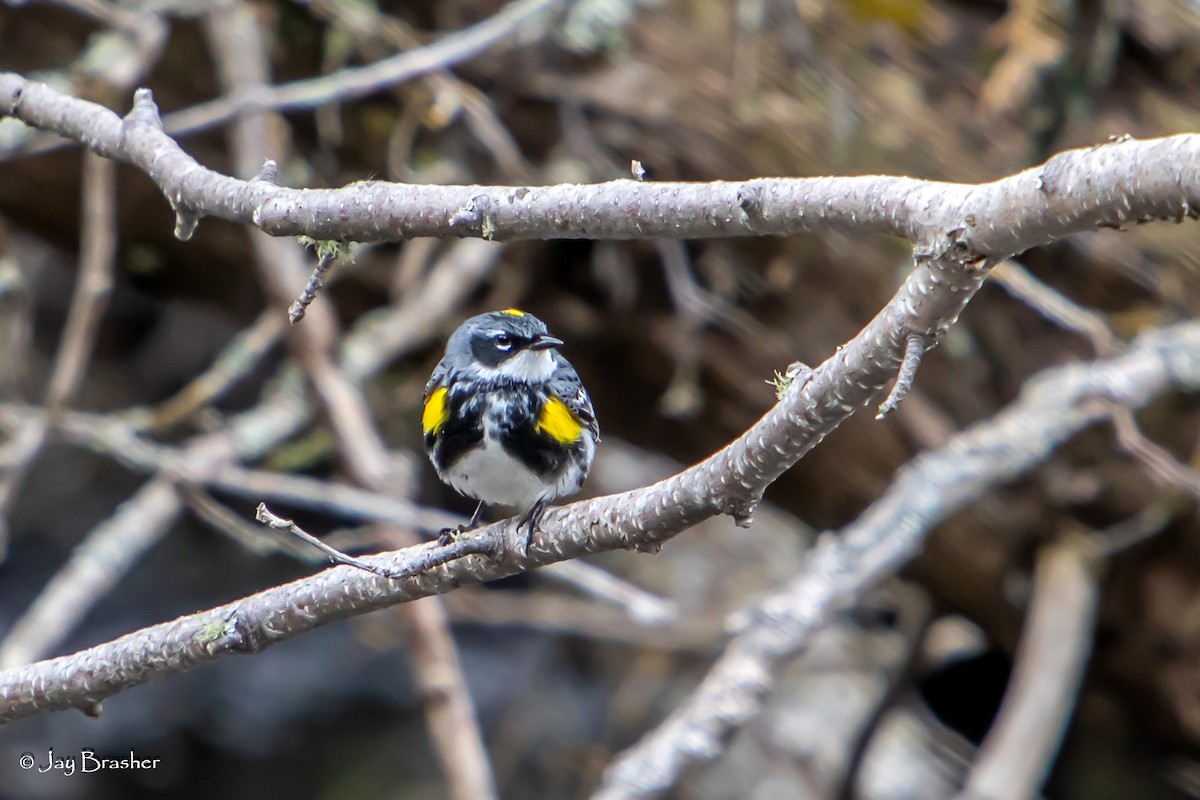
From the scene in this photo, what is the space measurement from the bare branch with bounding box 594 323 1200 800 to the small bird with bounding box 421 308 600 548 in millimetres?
870

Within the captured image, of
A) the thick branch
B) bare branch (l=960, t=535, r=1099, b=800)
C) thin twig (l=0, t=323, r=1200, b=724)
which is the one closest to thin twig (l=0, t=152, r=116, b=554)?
thin twig (l=0, t=323, r=1200, b=724)

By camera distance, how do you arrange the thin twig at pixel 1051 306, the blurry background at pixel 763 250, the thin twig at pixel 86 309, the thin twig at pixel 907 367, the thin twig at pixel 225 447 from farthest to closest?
the blurry background at pixel 763 250, the thin twig at pixel 86 309, the thin twig at pixel 1051 306, the thin twig at pixel 225 447, the thin twig at pixel 907 367

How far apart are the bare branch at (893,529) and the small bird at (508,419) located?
0.87m

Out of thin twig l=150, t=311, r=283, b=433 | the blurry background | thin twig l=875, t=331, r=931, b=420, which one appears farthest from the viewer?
the blurry background

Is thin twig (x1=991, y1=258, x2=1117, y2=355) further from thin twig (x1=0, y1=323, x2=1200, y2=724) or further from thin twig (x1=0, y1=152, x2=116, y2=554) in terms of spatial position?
thin twig (x1=0, y1=152, x2=116, y2=554)

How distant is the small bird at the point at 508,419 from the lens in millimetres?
2537

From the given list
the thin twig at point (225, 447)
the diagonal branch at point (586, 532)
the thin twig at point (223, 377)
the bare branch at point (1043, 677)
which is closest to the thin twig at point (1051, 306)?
the bare branch at point (1043, 677)

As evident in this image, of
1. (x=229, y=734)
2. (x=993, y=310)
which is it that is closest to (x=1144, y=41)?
(x=993, y=310)

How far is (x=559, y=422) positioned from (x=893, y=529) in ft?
4.85

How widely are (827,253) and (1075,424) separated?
1.00 m

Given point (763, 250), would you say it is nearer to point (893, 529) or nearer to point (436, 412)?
point (893, 529)

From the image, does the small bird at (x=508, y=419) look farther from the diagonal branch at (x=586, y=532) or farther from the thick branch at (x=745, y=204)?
the thick branch at (x=745, y=204)

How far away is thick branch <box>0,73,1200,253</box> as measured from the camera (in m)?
1.26

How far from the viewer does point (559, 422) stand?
2.61 meters
